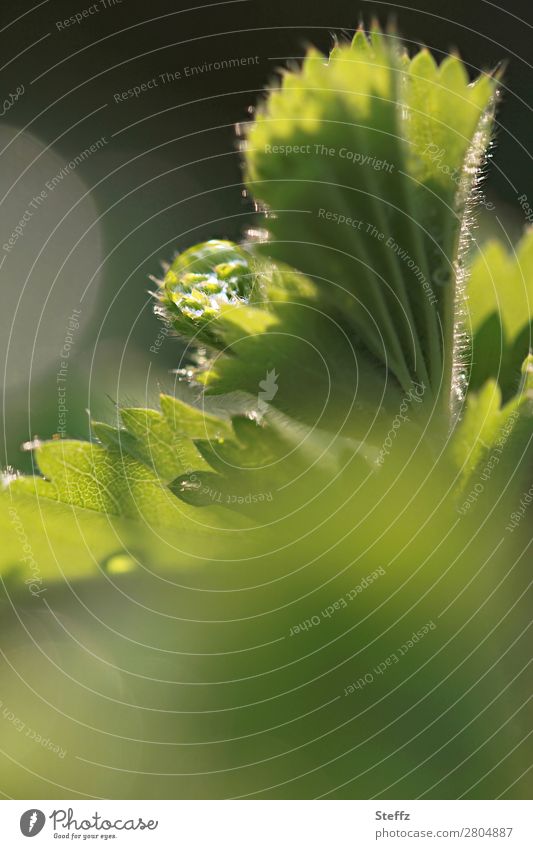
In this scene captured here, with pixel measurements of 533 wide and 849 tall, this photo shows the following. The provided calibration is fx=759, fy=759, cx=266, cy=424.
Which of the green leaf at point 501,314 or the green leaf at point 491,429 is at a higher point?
the green leaf at point 501,314

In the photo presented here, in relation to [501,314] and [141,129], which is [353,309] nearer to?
[501,314]

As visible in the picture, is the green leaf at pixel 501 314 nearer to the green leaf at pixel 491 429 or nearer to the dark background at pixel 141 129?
the green leaf at pixel 491 429

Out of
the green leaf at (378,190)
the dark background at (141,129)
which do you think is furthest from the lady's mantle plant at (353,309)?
the dark background at (141,129)

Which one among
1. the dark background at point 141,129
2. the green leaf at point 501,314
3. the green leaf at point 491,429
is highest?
the dark background at point 141,129

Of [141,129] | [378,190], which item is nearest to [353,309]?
[378,190]

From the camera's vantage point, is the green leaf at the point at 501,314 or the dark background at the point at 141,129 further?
the dark background at the point at 141,129

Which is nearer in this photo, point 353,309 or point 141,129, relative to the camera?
point 353,309
